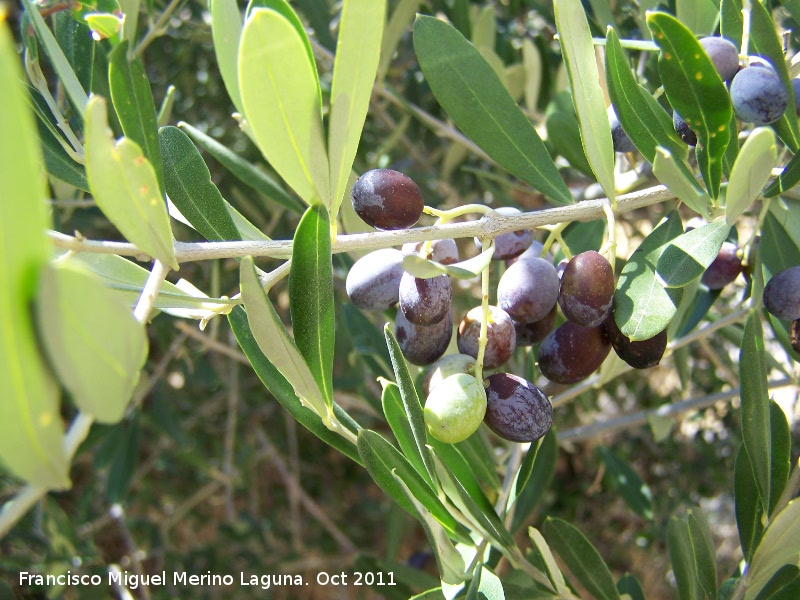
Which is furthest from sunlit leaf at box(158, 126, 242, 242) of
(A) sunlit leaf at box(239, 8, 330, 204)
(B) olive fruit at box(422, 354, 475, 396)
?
(B) olive fruit at box(422, 354, 475, 396)

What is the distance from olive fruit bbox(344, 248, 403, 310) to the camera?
2.75 feet

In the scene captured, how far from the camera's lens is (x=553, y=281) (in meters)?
0.82

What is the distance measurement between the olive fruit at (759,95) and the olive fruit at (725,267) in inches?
10.4

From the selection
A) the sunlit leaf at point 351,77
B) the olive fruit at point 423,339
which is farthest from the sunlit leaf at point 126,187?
the olive fruit at point 423,339

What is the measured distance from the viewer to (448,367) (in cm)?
81

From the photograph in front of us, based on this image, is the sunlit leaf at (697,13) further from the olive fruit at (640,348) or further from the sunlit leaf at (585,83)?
the olive fruit at (640,348)

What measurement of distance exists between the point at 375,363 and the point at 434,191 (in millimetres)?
936

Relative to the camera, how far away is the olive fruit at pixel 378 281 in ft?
Answer: 2.75

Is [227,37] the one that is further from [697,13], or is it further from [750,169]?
[697,13]

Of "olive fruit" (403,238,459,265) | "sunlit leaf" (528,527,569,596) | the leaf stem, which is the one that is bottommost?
"sunlit leaf" (528,527,569,596)

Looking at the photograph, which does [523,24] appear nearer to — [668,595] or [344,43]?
[344,43]

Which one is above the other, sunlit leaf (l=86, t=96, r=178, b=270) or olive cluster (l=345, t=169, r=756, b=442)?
sunlit leaf (l=86, t=96, r=178, b=270)

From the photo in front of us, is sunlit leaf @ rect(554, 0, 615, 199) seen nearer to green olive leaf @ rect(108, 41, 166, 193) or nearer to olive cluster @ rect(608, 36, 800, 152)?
olive cluster @ rect(608, 36, 800, 152)

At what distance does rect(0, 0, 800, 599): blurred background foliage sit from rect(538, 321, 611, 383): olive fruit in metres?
0.44
